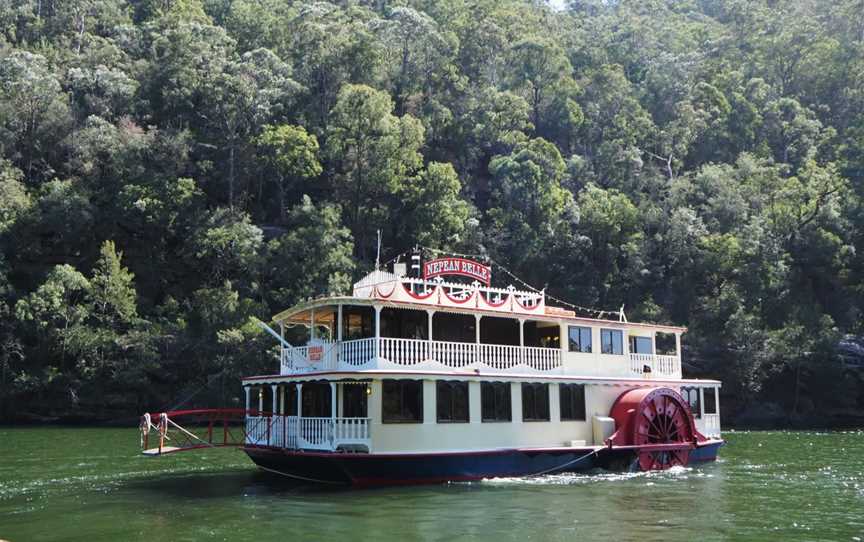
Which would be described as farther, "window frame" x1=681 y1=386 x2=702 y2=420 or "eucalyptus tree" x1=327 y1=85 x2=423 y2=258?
"eucalyptus tree" x1=327 y1=85 x2=423 y2=258

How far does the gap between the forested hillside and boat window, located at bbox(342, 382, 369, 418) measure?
26.6 meters

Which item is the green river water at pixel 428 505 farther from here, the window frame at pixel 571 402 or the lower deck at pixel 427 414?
the window frame at pixel 571 402

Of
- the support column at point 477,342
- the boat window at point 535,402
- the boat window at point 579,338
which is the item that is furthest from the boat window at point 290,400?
the boat window at point 579,338

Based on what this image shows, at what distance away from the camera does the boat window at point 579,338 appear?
2448 centimetres

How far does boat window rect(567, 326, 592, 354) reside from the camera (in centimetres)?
2448

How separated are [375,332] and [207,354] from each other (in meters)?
28.8

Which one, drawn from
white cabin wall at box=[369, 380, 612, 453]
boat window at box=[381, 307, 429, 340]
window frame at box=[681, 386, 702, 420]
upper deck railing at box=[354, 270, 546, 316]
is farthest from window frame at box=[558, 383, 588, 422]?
window frame at box=[681, 386, 702, 420]

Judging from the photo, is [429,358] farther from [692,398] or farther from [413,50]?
[413,50]

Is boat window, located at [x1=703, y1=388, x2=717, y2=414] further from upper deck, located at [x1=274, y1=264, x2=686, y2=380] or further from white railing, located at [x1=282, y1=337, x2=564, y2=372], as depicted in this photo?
white railing, located at [x1=282, y1=337, x2=564, y2=372]

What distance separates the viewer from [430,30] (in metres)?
71.6

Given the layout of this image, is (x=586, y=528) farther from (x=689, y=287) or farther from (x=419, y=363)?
(x=689, y=287)

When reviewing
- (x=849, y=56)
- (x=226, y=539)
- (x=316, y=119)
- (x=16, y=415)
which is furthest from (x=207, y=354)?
(x=849, y=56)

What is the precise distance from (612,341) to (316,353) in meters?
9.29

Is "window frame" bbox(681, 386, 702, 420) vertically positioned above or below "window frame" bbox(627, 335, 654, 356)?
below
